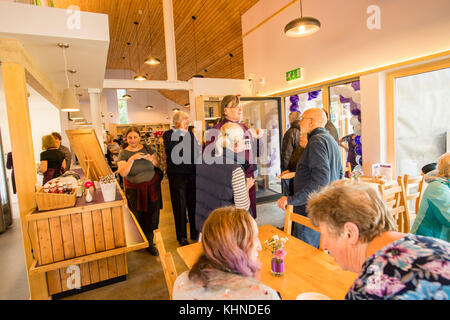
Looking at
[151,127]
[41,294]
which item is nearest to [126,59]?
[151,127]

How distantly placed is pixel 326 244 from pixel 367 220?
0.21 metres

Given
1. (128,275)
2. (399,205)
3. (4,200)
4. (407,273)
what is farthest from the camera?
(4,200)

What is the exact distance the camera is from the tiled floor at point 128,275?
9.08 ft

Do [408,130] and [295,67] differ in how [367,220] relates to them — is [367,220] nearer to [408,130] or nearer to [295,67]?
[408,130]

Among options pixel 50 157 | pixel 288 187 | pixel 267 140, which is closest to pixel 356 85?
pixel 288 187

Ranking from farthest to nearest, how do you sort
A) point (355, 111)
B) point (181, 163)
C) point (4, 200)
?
point (4, 200), point (355, 111), point (181, 163)

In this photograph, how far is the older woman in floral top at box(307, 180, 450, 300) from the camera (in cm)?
84

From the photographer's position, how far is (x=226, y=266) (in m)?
1.06

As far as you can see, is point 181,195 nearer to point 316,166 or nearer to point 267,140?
point 316,166

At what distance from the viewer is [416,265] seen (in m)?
0.86

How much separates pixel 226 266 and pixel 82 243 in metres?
2.19

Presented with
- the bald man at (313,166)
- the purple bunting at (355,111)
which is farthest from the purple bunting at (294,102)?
the bald man at (313,166)

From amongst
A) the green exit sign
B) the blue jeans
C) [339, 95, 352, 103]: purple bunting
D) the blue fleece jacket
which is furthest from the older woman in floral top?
the green exit sign

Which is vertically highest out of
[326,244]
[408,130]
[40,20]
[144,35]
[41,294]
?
[144,35]
